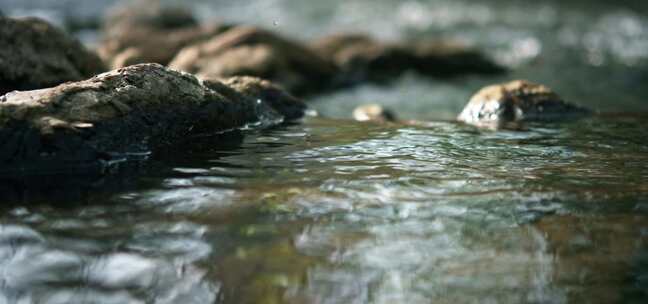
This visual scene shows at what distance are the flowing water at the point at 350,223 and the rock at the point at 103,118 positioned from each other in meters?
0.35

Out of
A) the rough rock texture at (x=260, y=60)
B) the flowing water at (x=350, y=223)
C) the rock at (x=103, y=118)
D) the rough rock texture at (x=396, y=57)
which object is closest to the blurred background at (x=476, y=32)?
the rough rock texture at (x=396, y=57)

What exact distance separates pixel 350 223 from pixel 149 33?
14.1 meters

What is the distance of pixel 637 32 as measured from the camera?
19.0 metres

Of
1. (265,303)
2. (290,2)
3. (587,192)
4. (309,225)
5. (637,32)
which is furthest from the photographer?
(290,2)

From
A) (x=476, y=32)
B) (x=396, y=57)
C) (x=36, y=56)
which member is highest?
(x=476, y=32)

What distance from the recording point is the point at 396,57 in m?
16.4

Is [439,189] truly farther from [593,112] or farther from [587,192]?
[593,112]

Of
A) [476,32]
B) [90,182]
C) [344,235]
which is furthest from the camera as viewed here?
[476,32]

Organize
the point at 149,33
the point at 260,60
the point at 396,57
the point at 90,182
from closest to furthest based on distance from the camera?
the point at 90,182 → the point at 260,60 → the point at 149,33 → the point at 396,57

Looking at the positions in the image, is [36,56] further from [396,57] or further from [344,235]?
[396,57]

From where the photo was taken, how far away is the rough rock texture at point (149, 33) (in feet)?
45.0

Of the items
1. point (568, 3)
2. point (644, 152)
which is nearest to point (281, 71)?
point (644, 152)

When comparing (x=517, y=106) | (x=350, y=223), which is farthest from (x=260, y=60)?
(x=350, y=223)

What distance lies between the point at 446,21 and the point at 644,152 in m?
17.6
